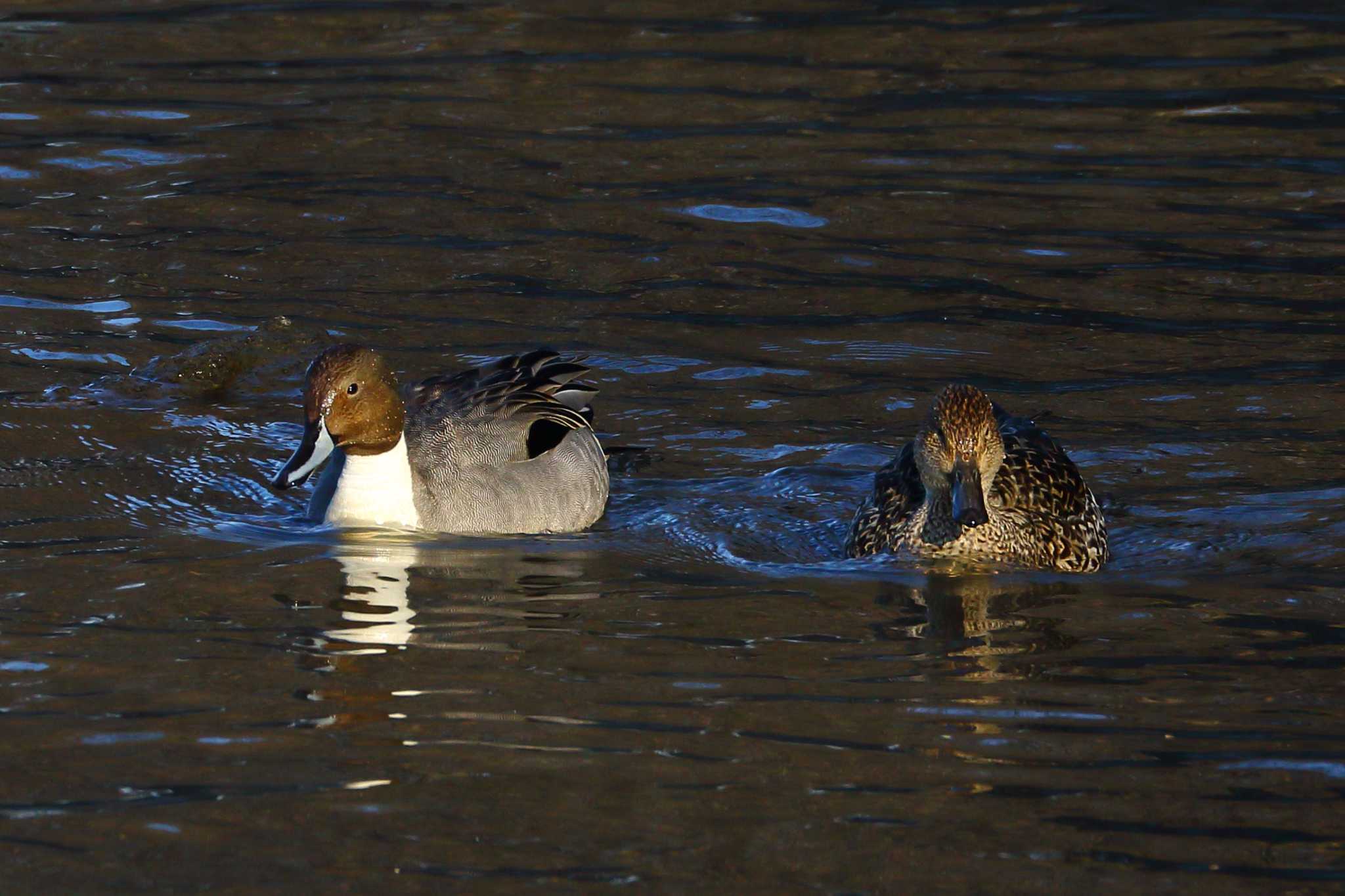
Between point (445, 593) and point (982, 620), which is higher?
point (445, 593)

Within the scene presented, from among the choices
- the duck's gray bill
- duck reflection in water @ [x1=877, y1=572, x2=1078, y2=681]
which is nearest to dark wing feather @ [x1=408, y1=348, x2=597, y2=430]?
the duck's gray bill

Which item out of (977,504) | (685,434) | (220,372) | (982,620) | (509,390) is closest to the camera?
(982,620)

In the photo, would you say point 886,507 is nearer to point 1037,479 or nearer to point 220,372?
point 1037,479

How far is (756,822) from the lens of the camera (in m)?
5.07

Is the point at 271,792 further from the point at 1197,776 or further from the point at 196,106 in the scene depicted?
the point at 196,106

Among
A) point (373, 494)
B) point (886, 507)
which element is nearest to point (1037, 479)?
point (886, 507)

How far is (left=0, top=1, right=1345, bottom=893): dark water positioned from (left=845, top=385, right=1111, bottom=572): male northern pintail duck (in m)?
0.21

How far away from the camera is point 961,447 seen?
25.5 feet

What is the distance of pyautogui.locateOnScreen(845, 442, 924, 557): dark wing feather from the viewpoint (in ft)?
26.2

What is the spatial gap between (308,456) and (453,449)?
27.8 inches

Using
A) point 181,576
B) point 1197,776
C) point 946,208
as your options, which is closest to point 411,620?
point 181,576

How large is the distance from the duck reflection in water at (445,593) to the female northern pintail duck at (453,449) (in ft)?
0.64

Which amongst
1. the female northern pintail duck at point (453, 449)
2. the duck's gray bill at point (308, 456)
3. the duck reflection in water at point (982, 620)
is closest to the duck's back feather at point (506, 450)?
the female northern pintail duck at point (453, 449)

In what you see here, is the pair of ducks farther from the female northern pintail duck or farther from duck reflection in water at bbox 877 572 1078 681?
duck reflection in water at bbox 877 572 1078 681
